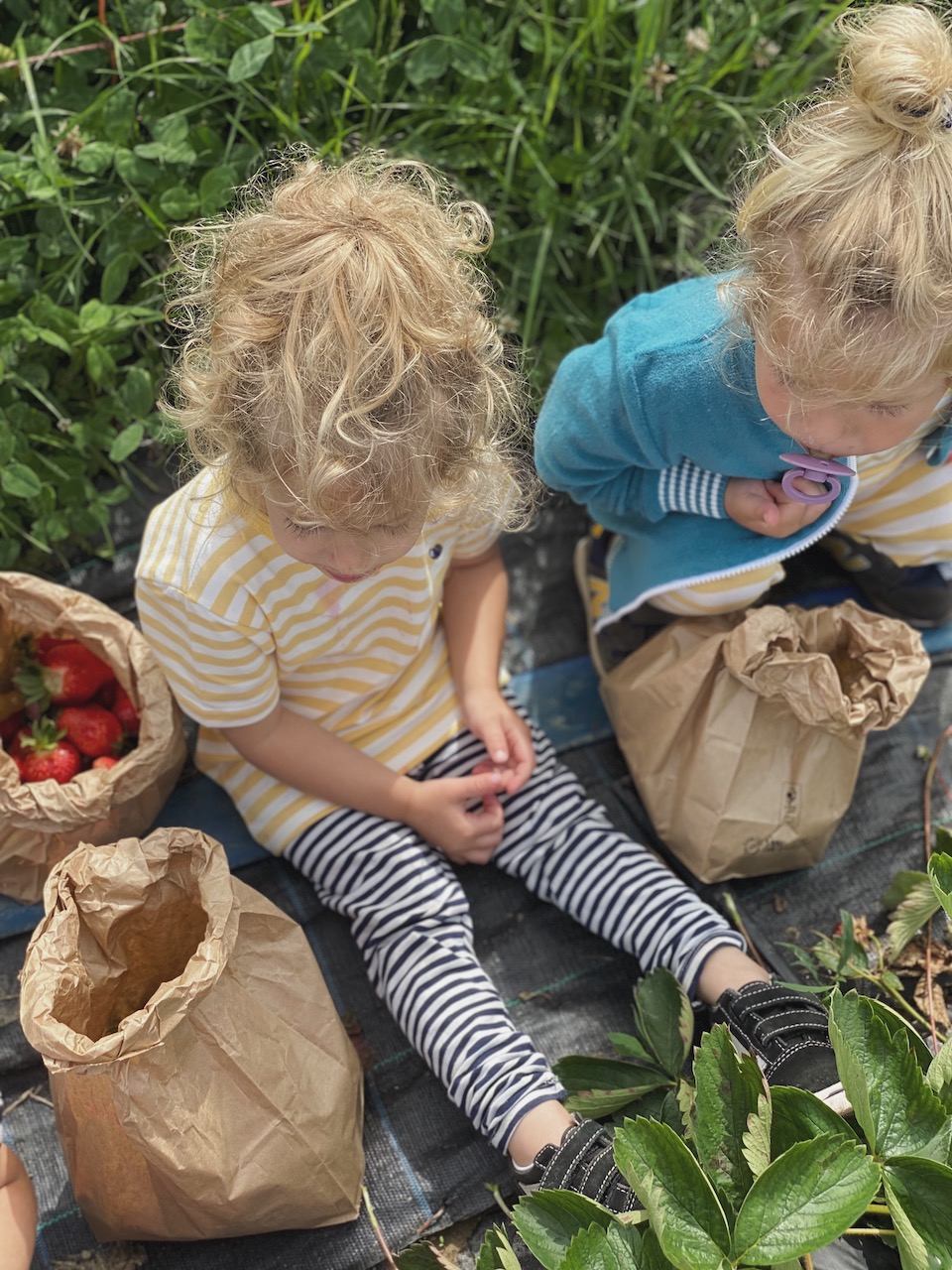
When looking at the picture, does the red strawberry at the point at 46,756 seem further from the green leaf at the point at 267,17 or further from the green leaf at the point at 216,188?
the green leaf at the point at 267,17

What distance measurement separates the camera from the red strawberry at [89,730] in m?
1.38

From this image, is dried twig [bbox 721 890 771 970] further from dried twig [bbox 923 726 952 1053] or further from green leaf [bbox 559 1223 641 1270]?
green leaf [bbox 559 1223 641 1270]

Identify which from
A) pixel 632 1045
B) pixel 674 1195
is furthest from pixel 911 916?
pixel 674 1195

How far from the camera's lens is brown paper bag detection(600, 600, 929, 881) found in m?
1.35

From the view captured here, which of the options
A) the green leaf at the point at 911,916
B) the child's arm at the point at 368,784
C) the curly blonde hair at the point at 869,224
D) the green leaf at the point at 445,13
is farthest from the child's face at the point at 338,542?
the green leaf at the point at 445,13

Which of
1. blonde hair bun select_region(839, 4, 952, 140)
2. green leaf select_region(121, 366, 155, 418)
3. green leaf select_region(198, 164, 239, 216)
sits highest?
blonde hair bun select_region(839, 4, 952, 140)

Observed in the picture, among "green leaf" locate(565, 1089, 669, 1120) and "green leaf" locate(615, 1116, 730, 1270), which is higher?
"green leaf" locate(615, 1116, 730, 1270)

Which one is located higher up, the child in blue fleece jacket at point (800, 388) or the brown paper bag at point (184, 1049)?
the child in blue fleece jacket at point (800, 388)

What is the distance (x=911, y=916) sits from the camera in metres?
1.30

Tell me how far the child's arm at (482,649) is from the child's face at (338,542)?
337mm

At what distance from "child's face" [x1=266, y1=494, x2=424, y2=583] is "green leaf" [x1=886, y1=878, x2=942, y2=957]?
2.25 feet

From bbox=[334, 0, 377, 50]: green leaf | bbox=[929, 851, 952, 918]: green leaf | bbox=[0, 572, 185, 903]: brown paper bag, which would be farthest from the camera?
bbox=[334, 0, 377, 50]: green leaf

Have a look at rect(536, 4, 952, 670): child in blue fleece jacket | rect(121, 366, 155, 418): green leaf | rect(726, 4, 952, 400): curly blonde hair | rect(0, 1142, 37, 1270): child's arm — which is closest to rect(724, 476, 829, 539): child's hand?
rect(536, 4, 952, 670): child in blue fleece jacket

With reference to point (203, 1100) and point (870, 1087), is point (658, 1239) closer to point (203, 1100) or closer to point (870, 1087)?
point (870, 1087)
